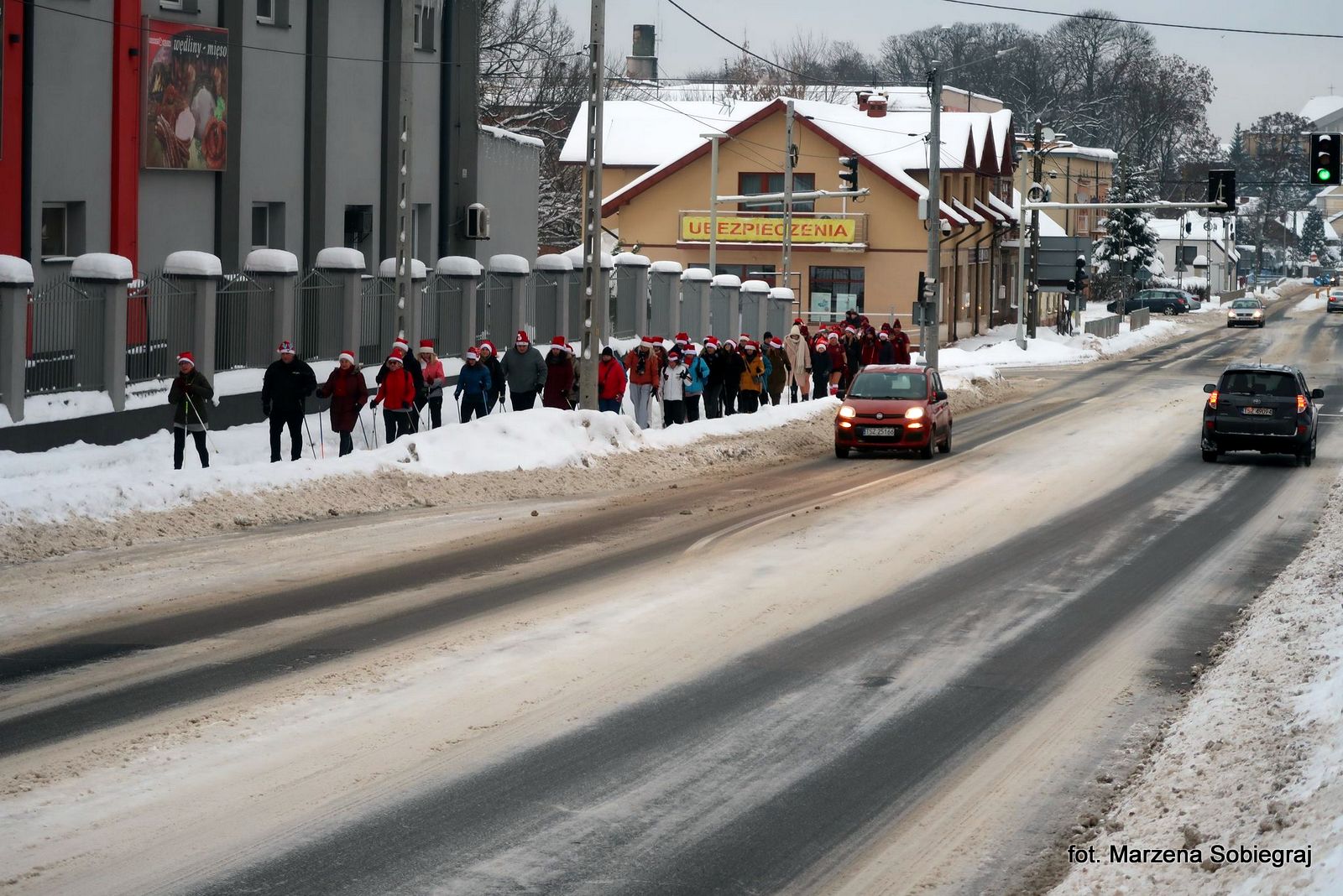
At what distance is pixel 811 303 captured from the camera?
65.7 m

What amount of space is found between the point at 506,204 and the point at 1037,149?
86.4 ft

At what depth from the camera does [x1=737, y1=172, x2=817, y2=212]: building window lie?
66.1m

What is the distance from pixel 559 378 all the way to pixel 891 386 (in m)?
5.36

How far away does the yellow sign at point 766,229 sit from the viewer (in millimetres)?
64250

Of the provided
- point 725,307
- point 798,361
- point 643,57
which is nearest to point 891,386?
point 798,361

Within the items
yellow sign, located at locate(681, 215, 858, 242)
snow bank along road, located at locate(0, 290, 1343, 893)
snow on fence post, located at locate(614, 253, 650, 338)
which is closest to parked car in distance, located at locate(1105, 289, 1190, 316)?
yellow sign, located at locate(681, 215, 858, 242)

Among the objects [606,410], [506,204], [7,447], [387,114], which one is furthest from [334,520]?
[506,204]

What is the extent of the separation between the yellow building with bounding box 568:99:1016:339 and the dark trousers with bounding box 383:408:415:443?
40803mm

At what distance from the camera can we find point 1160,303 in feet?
354

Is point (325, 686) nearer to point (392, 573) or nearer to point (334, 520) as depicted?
point (392, 573)

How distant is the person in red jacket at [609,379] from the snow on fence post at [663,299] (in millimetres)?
13524

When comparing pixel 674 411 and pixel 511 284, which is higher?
pixel 511 284

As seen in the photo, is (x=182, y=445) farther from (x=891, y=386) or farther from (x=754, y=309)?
(x=754, y=309)

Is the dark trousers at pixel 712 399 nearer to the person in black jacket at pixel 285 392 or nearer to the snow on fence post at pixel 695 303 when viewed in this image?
the person in black jacket at pixel 285 392
